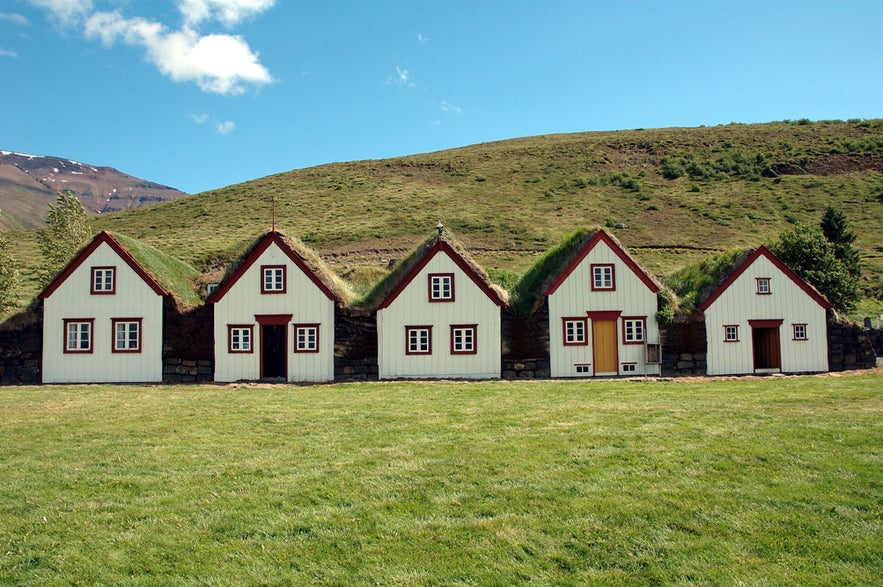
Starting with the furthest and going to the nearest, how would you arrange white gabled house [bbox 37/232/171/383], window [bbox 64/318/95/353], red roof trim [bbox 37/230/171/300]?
red roof trim [bbox 37/230/171/300] < window [bbox 64/318/95/353] < white gabled house [bbox 37/232/171/383]

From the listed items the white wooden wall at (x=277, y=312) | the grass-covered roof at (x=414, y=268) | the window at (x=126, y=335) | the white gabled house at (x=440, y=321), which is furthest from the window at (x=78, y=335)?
the white gabled house at (x=440, y=321)

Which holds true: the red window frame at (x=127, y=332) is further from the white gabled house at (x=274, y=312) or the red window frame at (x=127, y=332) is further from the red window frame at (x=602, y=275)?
the red window frame at (x=602, y=275)

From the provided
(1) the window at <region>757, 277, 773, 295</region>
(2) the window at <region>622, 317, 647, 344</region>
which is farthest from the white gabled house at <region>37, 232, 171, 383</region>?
(1) the window at <region>757, 277, 773, 295</region>

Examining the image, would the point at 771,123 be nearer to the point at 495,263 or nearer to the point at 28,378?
the point at 495,263

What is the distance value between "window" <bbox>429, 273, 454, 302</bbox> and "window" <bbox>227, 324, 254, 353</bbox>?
7.93 metres

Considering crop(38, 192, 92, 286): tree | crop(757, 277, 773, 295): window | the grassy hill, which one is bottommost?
crop(757, 277, 773, 295): window

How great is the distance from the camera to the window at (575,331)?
26.6 metres

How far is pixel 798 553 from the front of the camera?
23.6 feet

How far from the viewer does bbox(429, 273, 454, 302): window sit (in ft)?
87.7

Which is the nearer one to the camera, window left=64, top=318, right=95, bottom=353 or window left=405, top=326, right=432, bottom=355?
window left=405, top=326, right=432, bottom=355

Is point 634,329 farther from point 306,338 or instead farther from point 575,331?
point 306,338

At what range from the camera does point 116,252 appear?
88.9 ft

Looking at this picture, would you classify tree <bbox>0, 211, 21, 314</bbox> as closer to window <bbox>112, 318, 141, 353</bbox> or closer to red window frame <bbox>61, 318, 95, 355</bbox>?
red window frame <bbox>61, 318, 95, 355</bbox>

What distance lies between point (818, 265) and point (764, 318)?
1146 cm
